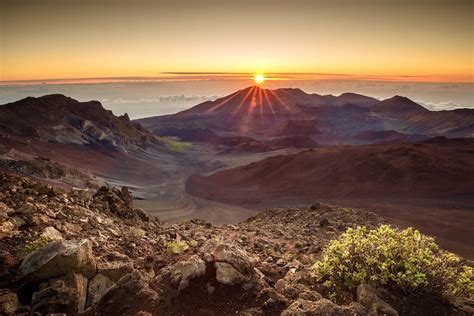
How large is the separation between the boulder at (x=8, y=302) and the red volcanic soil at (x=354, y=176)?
46.7 metres

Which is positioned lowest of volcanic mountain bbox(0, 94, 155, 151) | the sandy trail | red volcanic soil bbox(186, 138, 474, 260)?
the sandy trail

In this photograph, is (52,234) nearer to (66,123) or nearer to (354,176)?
(354,176)

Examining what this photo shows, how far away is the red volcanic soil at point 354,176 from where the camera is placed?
50.2 meters

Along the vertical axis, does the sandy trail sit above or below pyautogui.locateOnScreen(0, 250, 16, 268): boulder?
below

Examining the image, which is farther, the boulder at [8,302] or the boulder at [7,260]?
the boulder at [7,260]

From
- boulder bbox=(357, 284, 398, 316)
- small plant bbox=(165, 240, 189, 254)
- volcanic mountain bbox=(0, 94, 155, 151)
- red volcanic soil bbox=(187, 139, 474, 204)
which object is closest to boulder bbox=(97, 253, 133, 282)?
small plant bbox=(165, 240, 189, 254)

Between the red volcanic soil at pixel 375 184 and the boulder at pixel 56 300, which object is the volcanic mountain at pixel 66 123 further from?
the boulder at pixel 56 300

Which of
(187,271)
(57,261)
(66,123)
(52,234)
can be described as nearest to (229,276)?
(187,271)

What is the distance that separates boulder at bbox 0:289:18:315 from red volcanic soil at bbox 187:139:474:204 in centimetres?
4669

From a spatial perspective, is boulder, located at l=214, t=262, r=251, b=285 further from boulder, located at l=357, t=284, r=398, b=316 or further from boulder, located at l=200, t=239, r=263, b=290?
boulder, located at l=357, t=284, r=398, b=316

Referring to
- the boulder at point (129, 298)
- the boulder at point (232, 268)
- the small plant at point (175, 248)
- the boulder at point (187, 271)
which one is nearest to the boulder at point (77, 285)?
the boulder at point (129, 298)

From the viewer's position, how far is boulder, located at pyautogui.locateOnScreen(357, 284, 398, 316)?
5188 mm

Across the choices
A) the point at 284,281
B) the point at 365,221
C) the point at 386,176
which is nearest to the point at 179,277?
the point at 284,281

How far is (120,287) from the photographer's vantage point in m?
5.97
